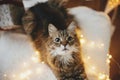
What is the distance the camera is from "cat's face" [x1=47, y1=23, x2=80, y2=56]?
3.12 ft

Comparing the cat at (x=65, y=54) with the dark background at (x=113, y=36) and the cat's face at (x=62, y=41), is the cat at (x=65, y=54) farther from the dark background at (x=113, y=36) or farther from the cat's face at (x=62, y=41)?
the dark background at (x=113, y=36)

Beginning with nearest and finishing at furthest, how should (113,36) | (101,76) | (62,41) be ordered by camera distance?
(62,41) < (101,76) < (113,36)

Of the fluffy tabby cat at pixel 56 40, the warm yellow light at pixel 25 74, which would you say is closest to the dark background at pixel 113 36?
the fluffy tabby cat at pixel 56 40

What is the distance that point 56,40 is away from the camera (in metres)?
0.96

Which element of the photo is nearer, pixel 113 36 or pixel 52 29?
pixel 52 29

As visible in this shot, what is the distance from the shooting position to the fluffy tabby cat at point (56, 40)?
3.15 ft

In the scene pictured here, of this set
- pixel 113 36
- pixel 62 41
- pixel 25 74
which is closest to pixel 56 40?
pixel 62 41

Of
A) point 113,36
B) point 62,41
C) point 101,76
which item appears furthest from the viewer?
point 113,36

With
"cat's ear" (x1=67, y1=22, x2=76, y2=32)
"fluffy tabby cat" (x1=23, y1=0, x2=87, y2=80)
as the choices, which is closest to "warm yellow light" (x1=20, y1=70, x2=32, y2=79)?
"fluffy tabby cat" (x1=23, y1=0, x2=87, y2=80)

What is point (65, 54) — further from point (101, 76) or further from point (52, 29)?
point (101, 76)

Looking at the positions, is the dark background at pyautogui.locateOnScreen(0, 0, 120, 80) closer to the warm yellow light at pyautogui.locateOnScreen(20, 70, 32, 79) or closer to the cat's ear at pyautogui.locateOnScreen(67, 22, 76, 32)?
the cat's ear at pyautogui.locateOnScreen(67, 22, 76, 32)

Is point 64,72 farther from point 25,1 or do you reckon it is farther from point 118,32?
point 118,32

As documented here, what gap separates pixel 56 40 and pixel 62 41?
22 mm

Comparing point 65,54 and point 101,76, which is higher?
point 65,54
